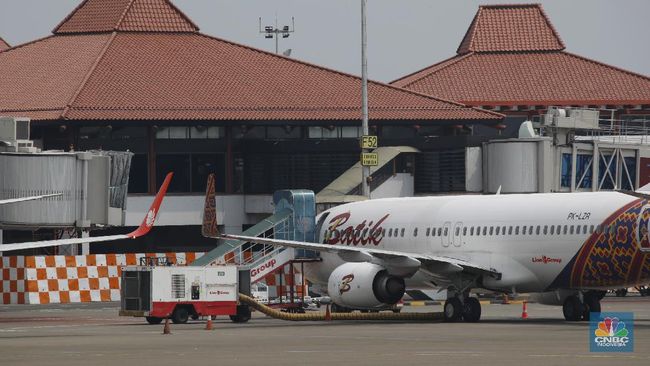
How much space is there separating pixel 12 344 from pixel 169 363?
7403 millimetres

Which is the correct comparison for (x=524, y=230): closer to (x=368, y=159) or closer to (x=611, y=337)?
(x=611, y=337)

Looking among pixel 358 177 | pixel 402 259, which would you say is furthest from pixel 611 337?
pixel 358 177

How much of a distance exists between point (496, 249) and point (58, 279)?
2401 cm

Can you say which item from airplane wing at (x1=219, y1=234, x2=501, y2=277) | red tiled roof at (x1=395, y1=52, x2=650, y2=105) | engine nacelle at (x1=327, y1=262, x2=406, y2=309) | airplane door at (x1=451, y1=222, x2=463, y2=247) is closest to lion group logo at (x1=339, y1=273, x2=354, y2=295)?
engine nacelle at (x1=327, y1=262, x2=406, y2=309)

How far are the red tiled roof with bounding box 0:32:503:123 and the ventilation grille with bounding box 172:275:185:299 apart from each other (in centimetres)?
3651

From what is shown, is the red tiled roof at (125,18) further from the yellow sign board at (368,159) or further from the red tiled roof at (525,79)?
the yellow sign board at (368,159)

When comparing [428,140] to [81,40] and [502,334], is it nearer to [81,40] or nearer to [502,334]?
[81,40]

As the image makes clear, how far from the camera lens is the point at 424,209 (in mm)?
46188

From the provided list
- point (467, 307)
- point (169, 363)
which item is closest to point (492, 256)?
point (467, 307)

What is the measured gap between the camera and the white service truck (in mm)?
44438

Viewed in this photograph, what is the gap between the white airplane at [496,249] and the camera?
1601 inches

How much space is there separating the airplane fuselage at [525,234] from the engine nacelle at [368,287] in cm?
164

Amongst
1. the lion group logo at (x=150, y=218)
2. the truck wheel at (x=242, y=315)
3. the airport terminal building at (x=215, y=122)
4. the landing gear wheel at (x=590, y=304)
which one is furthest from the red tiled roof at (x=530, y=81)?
the lion group logo at (x=150, y=218)

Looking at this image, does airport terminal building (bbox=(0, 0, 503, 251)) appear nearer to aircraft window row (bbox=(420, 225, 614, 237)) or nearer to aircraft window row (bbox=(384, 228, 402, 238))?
aircraft window row (bbox=(384, 228, 402, 238))
